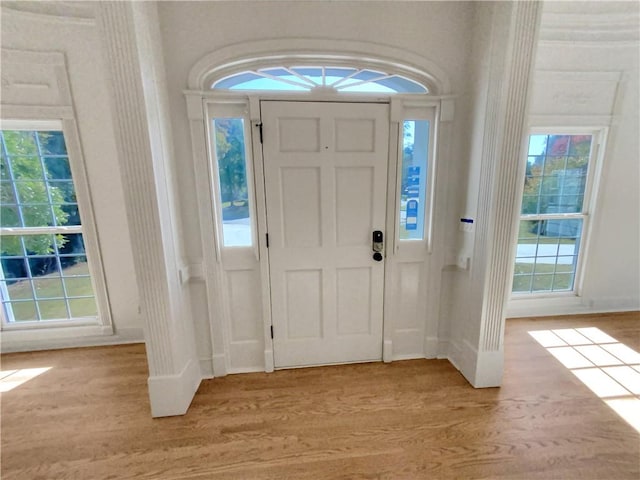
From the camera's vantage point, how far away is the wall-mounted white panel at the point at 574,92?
285 centimetres

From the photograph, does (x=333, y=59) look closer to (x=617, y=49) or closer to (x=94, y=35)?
(x=94, y=35)

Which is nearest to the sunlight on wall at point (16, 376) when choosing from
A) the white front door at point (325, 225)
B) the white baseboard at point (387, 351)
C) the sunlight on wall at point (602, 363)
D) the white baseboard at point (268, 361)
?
the white baseboard at point (268, 361)

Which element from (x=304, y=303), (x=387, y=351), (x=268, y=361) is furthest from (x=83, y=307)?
(x=387, y=351)

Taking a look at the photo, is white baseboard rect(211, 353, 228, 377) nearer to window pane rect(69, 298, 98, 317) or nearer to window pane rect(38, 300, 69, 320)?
window pane rect(69, 298, 98, 317)

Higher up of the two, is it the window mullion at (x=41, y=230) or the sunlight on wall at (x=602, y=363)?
the window mullion at (x=41, y=230)

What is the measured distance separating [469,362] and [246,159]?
92.3 inches

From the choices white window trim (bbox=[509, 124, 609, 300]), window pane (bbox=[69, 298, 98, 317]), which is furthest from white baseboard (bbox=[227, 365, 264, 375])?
white window trim (bbox=[509, 124, 609, 300])

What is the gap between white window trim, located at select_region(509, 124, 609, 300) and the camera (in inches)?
120

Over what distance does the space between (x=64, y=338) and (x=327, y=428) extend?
2798mm

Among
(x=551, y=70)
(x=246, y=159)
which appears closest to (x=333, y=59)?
(x=246, y=159)

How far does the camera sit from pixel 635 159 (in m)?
3.11

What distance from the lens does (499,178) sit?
6.65ft

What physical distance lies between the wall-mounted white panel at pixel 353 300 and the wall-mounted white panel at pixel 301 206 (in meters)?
0.40

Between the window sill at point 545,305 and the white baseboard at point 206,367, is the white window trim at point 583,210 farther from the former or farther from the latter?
the white baseboard at point 206,367
